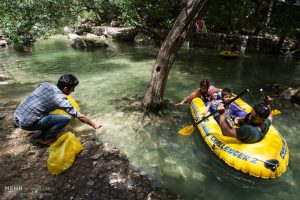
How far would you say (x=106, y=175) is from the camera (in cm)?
411

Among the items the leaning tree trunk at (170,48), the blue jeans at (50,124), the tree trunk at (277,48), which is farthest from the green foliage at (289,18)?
the blue jeans at (50,124)

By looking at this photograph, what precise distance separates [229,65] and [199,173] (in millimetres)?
9782

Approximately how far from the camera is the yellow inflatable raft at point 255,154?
4.05 m

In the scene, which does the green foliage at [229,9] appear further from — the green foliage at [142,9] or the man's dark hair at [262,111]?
the man's dark hair at [262,111]

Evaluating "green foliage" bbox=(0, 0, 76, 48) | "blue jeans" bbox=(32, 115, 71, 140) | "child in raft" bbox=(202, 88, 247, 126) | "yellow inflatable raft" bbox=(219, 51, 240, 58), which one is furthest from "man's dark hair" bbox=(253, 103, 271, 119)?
"green foliage" bbox=(0, 0, 76, 48)

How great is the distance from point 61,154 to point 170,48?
143 inches

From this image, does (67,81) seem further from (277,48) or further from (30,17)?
(277,48)

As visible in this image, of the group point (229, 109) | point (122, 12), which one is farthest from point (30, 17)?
point (229, 109)

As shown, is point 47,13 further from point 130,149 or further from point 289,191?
point 289,191

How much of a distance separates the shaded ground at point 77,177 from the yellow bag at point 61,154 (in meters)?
0.11

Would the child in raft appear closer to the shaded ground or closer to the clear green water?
the clear green water

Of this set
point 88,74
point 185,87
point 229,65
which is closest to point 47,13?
point 88,74

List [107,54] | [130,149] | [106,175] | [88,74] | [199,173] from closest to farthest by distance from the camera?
1. [106,175]
2. [199,173]
3. [130,149]
4. [88,74]
5. [107,54]

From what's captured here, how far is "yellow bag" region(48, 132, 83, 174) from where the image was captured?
4.04 metres
